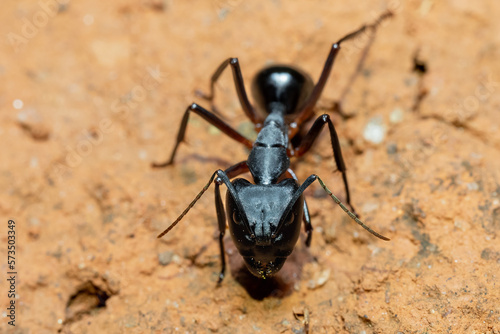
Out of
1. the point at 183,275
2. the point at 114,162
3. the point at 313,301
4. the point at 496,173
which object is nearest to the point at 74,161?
the point at 114,162

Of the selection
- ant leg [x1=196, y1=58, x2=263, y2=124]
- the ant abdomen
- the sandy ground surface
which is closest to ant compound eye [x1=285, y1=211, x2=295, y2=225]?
the sandy ground surface

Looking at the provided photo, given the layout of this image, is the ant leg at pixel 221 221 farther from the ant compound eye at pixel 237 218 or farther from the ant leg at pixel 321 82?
the ant leg at pixel 321 82

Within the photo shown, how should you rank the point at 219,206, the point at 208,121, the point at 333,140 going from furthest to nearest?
the point at 208,121, the point at 333,140, the point at 219,206

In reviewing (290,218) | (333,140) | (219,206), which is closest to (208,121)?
(219,206)

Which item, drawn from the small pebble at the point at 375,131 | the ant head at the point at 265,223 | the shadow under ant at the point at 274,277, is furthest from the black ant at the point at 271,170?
the small pebble at the point at 375,131

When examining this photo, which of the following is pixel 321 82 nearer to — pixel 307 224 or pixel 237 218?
pixel 307 224

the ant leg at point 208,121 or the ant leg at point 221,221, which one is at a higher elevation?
the ant leg at point 208,121

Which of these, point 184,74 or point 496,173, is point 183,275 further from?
point 496,173
